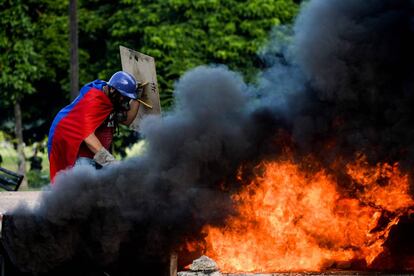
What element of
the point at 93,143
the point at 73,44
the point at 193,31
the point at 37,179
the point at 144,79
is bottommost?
the point at 93,143

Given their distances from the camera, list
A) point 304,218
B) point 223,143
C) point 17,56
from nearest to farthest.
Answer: point 304,218
point 223,143
point 17,56

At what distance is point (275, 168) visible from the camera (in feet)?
27.5

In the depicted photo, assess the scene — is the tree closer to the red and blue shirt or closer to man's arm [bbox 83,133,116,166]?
the red and blue shirt

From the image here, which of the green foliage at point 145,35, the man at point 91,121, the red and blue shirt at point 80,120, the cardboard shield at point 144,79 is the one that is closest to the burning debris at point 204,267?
the man at point 91,121

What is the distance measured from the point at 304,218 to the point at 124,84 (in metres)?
2.66

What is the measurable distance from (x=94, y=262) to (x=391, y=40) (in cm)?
328

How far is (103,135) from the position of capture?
33.6 feet

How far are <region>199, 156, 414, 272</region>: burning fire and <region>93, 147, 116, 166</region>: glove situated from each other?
1.82 metres

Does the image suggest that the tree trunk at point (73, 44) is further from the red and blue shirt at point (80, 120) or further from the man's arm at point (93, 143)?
the man's arm at point (93, 143)

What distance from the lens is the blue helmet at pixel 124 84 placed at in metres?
9.88

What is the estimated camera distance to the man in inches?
388

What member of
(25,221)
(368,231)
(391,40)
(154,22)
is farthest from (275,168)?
(154,22)

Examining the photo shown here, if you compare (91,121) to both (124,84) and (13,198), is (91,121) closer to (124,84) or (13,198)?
(124,84)

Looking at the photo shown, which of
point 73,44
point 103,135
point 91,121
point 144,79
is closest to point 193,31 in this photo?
point 73,44
